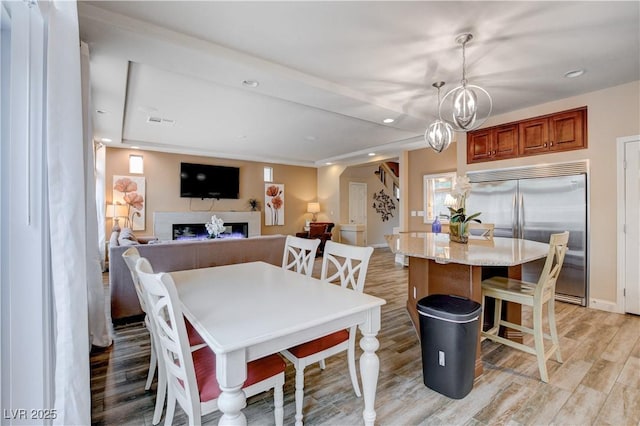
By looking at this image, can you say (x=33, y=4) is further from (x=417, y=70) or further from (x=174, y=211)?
(x=174, y=211)

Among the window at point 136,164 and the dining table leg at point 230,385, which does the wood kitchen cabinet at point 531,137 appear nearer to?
the dining table leg at point 230,385

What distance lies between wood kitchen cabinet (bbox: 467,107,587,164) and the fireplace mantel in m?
5.49

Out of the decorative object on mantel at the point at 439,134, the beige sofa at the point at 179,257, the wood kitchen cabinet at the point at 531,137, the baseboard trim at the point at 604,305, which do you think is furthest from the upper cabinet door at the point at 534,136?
the beige sofa at the point at 179,257

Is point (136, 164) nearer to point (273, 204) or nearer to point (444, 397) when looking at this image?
point (273, 204)

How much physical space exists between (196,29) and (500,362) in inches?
140

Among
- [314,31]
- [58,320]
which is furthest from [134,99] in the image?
[58,320]

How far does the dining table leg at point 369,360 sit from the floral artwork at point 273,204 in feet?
23.6

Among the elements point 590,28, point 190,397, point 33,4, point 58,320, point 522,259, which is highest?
point 590,28

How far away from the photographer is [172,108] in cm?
423

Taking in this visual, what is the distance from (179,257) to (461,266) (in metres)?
2.88

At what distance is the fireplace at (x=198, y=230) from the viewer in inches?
276

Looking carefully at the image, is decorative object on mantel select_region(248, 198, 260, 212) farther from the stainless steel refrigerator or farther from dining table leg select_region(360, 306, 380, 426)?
dining table leg select_region(360, 306, 380, 426)

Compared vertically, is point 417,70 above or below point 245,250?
above

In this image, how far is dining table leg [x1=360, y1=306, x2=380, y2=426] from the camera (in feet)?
4.78
